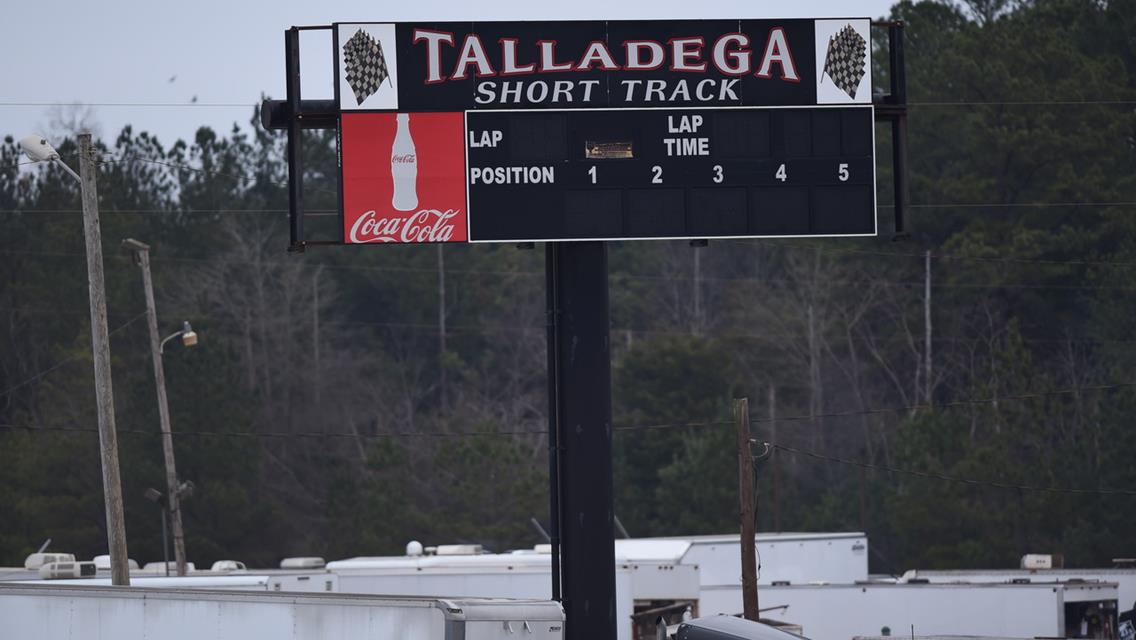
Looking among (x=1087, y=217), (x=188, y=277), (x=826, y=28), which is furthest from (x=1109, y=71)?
(x=826, y=28)

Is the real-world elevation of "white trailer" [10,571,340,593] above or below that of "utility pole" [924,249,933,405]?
below

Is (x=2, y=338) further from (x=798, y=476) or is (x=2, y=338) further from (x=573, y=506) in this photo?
(x=573, y=506)

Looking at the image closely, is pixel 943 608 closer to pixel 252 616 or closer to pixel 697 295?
pixel 252 616

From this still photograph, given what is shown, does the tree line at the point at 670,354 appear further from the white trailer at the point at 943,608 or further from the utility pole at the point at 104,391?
the utility pole at the point at 104,391

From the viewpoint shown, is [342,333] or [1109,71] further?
[342,333]

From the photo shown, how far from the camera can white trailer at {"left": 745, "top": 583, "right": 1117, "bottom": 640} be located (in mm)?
31797

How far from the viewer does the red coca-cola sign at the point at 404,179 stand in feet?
63.9

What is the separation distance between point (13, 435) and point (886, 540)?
30.5 m

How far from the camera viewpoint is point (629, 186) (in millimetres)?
Answer: 19594

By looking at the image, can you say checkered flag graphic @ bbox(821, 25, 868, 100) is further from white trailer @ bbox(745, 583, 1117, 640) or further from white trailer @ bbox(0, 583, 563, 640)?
white trailer @ bbox(745, 583, 1117, 640)

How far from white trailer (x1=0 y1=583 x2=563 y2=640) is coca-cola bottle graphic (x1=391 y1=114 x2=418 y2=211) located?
4672 millimetres

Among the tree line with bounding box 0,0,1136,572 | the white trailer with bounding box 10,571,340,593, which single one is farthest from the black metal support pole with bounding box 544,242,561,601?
the tree line with bounding box 0,0,1136,572

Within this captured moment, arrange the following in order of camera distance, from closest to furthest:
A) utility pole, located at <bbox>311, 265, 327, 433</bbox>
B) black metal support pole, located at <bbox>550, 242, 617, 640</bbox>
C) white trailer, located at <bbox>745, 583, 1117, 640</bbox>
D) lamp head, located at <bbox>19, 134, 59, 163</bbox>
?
black metal support pole, located at <bbox>550, 242, 617, 640</bbox>, lamp head, located at <bbox>19, 134, 59, 163</bbox>, white trailer, located at <bbox>745, 583, 1117, 640</bbox>, utility pole, located at <bbox>311, 265, 327, 433</bbox>

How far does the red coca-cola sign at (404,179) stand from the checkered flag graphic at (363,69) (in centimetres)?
31
